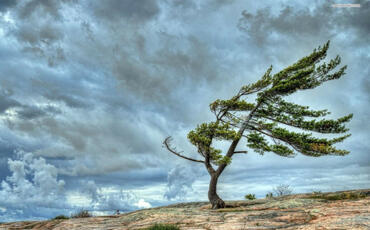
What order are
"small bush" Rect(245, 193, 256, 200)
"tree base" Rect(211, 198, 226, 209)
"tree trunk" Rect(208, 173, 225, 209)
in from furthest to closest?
"small bush" Rect(245, 193, 256, 200) < "tree trunk" Rect(208, 173, 225, 209) < "tree base" Rect(211, 198, 226, 209)

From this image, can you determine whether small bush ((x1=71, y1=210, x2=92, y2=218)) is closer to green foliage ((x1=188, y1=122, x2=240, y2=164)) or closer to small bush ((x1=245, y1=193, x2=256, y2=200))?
green foliage ((x1=188, y1=122, x2=240, y2=164))

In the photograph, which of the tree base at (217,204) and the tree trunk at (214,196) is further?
the tree trunk at (214,196)

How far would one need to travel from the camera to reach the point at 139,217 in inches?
668

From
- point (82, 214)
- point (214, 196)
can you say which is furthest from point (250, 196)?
point (82, 214)

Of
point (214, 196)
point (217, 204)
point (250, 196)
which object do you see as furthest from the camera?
point (250, 196)

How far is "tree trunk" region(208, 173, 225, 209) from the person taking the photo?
22.8 metres

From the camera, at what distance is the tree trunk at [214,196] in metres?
22.8

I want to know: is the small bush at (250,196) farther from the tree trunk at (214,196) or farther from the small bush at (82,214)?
the small bush at (82,214)

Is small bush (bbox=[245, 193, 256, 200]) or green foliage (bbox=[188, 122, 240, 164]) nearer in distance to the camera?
green foliage (bbox=[188, 122, 240, 164])

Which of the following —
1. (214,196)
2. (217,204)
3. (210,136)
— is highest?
(210,136)

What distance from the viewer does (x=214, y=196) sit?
76.3 feet

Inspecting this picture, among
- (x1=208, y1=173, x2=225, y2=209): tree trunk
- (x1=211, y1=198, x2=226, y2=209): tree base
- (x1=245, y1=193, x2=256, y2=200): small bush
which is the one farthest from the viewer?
(x1=245, y1=193, x2=256, y2=200): small bush

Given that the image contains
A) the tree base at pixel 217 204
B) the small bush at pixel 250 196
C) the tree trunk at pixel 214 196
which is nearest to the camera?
the tree base at pixel 217 204

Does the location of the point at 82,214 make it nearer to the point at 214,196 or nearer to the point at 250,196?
the point at 214,196
